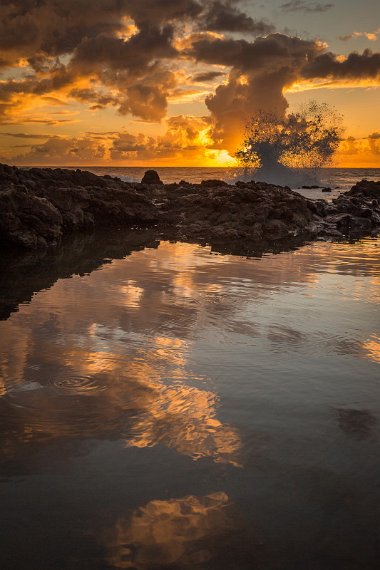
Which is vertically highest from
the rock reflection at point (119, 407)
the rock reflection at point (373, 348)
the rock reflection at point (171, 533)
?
the rock reflection at point (373, 348)

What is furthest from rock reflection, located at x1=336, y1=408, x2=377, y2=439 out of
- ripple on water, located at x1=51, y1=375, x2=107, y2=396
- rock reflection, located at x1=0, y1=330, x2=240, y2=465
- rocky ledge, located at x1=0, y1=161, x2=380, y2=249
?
rocky ledge, located at x1=0, y1=161, x2=380, y2=249

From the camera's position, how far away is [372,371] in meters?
5.73

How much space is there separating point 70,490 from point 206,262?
9559mm

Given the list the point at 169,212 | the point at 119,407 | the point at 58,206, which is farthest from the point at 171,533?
the point at 169,212

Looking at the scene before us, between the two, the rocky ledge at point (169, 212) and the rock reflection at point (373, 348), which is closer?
the rock reflection at point (373, 348)

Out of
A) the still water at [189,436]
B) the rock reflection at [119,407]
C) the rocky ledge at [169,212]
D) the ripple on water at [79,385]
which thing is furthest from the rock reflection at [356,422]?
the rocky ledge at [169,212]

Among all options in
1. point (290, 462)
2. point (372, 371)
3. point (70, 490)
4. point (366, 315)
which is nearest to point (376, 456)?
point (290, 462)

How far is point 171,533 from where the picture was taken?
3.08m

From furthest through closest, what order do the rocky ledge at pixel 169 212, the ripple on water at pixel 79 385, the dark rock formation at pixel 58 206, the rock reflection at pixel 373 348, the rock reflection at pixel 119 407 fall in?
1. the rocky ledge at pixel 169 212
2. the dark rock formation at pixel 58 206
3. the rock reflection at pixel 373 348
4. the ripple on water at pixel 79 385
5. the rock reflection at pixel 119 407

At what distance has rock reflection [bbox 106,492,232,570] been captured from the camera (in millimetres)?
2881

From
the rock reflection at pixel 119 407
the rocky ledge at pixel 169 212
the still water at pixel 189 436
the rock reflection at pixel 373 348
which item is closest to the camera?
the still water at pixel 189 436

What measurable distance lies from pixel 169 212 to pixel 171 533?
2012 cm

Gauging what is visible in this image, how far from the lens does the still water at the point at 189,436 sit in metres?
3.03

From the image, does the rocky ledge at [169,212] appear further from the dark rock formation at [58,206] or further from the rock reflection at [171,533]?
→ the rock reflection at [171,533]
